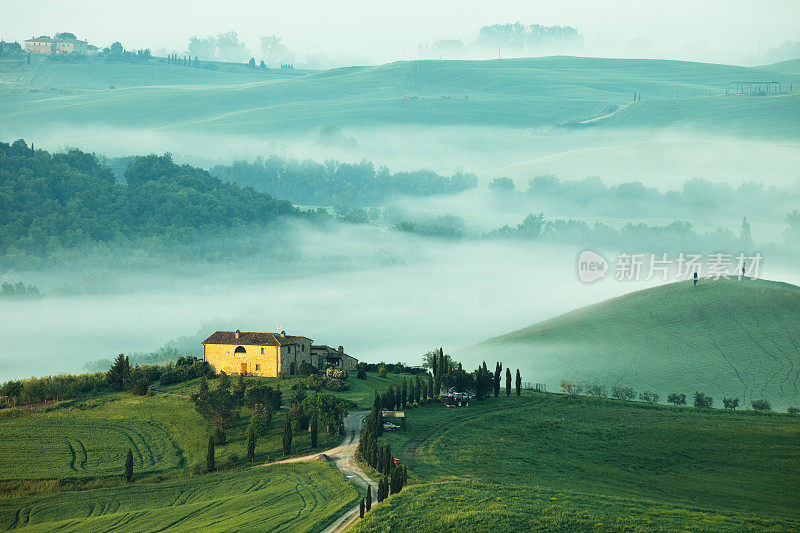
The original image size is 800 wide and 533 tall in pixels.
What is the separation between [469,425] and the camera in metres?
94.5

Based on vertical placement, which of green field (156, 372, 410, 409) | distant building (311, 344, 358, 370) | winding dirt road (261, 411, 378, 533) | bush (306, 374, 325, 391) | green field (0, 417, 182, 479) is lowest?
green field (0, 417, 182, 479)

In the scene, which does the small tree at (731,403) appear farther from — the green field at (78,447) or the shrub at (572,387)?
the green field at (78,447)

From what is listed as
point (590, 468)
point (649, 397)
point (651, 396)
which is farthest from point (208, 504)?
point (651, 396)

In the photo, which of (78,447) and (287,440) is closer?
(287,440)

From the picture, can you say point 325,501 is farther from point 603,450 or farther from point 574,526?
point 603,450

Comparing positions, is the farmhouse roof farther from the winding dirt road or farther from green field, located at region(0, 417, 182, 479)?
green field, located at region(0, 417, 182, 479)

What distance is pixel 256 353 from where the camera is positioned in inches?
4523

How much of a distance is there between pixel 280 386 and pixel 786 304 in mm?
108860

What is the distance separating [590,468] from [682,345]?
3631 inches

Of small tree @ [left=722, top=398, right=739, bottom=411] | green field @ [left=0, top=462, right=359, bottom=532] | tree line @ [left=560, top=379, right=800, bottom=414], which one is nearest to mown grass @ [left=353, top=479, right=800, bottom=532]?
green field @ [left=0, top=462, right=359, bottom=532]

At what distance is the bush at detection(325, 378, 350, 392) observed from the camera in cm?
10800

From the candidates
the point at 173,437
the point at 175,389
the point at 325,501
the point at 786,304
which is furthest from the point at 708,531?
the point at 786,304

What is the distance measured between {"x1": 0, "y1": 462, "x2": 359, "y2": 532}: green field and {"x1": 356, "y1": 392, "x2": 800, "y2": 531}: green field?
5706 mm

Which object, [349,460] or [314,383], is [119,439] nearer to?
[314,383]
